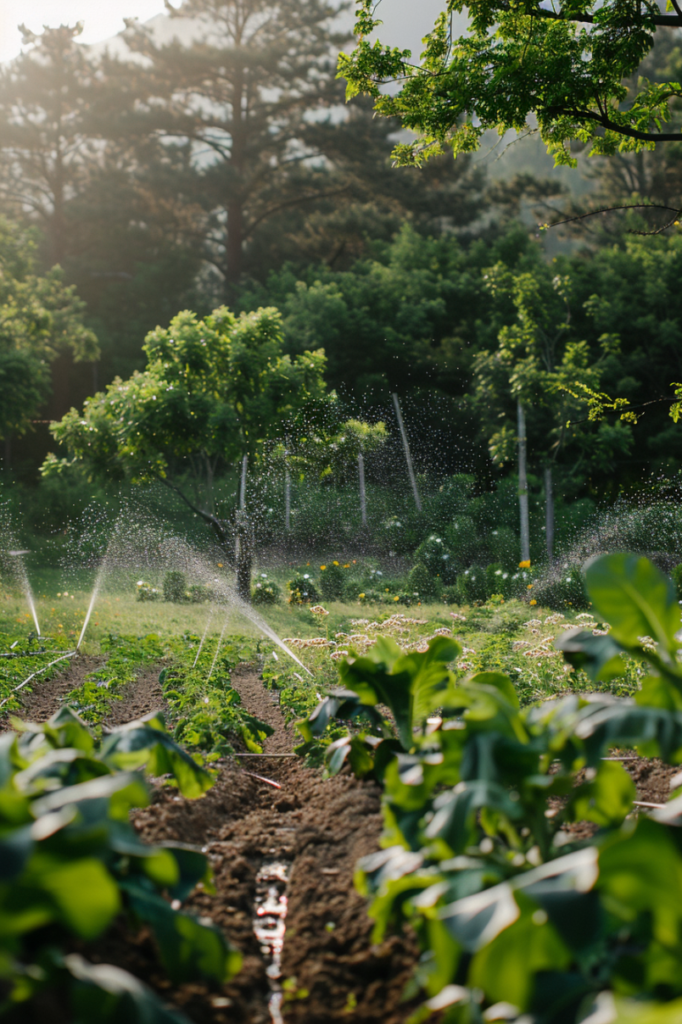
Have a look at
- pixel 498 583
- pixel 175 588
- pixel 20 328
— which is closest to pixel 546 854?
pixel 498 583

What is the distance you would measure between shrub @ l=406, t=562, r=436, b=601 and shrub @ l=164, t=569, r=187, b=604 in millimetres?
3467

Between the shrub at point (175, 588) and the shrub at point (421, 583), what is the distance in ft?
11.4

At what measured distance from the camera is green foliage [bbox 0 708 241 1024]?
Result: 0.84m

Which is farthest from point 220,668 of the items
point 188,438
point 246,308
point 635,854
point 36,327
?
point 246,308

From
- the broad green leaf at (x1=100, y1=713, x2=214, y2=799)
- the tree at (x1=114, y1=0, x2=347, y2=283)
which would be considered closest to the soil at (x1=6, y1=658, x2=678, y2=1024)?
the broad green leaf at (x1=100, y1=713, x2=214, y2=799)

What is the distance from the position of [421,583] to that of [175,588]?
382 centimetres

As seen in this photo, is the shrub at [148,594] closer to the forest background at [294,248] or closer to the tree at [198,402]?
the tree at [198,402]

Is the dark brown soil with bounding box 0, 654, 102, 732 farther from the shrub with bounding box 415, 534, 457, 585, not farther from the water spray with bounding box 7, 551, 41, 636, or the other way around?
the shrub with bounding box 415, 534, 457, 585

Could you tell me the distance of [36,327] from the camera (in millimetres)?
14625

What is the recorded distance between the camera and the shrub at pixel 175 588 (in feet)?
33.8

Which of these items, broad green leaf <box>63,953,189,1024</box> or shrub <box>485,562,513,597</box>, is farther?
shrub <box>485,562,513,597</box>

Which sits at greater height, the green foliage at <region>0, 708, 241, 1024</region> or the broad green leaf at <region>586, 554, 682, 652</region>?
the broad green leaf at <region>586, 554, 682, 652</region>

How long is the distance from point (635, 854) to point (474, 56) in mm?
5644

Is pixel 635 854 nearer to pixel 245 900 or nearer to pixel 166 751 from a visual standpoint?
pixel 166 751
